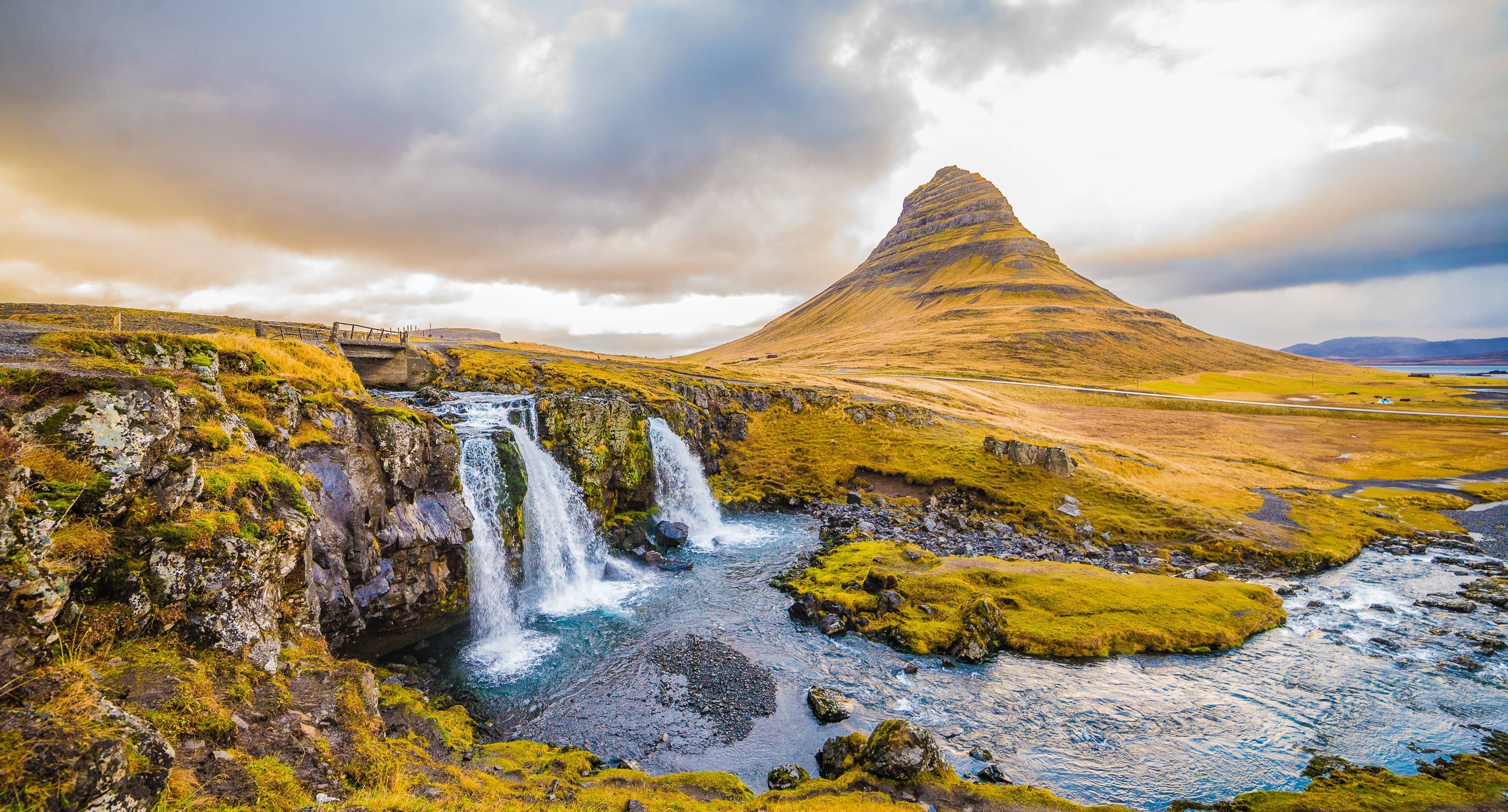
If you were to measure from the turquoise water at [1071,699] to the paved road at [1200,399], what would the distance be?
93.0 metres

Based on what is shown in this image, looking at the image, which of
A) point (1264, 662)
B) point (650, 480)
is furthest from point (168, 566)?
point (1264, 662)

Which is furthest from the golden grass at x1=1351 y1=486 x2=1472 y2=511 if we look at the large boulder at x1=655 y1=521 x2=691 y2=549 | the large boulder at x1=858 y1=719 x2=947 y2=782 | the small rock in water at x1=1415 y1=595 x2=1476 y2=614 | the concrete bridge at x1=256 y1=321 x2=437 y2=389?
the concrete bridge at x1=256 y1=321 x2=437 y2=389

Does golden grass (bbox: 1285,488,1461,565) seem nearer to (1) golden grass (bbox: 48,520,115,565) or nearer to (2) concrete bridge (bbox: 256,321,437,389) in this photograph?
(1) golden grass (bbox: 48,520,115,565)

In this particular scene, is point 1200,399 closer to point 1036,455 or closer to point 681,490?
point 1036,455

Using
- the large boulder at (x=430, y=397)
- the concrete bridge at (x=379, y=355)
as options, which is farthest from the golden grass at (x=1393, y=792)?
the concrete bridge at (x=379, y=355)

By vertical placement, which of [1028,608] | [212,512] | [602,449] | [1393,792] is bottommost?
[1028,608]

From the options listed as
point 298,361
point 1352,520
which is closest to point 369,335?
point 298,361

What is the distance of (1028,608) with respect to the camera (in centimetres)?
2734

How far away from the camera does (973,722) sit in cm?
1975

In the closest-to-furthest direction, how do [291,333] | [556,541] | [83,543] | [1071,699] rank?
[83,543] < [1071,699] < [556,541] < [291,333]

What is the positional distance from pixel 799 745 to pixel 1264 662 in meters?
21.0

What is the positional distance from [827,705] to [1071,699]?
962 cm

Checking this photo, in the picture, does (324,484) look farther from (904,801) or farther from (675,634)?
(904,801)

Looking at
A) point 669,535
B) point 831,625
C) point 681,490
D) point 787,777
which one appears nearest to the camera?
point 787,777
